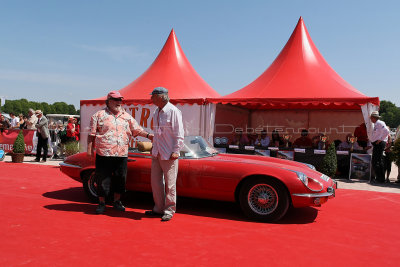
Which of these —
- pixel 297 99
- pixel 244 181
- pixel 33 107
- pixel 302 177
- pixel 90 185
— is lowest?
pixel 90 185

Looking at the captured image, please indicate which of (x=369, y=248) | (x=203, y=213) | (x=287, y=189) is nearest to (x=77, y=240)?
(x=203, y=213)

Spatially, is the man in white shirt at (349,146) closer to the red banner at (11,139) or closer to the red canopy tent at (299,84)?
the red canopy tent at (299,84)

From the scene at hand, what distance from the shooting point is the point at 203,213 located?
4.68 meters

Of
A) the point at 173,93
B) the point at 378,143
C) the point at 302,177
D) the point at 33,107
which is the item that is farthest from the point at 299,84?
the point at 33,107

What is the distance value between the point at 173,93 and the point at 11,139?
675 cm

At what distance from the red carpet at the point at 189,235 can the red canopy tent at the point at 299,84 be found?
4266 millimetres

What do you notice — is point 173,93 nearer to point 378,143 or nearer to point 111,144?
point 378,143

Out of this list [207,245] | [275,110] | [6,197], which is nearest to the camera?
[207,245]

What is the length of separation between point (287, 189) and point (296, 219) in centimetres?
57

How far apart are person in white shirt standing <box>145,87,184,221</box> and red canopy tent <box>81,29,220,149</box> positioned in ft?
18.6

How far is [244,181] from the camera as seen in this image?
4395 millimetres

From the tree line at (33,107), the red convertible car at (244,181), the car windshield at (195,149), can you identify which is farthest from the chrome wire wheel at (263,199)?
the tree line at (33,107)

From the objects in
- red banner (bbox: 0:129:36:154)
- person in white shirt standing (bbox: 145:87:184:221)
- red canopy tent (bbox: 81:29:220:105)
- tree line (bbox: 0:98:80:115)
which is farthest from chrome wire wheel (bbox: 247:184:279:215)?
tree line (bbox: 0:98:80:115)

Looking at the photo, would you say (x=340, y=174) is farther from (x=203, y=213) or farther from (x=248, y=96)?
(x=203, y=213)
